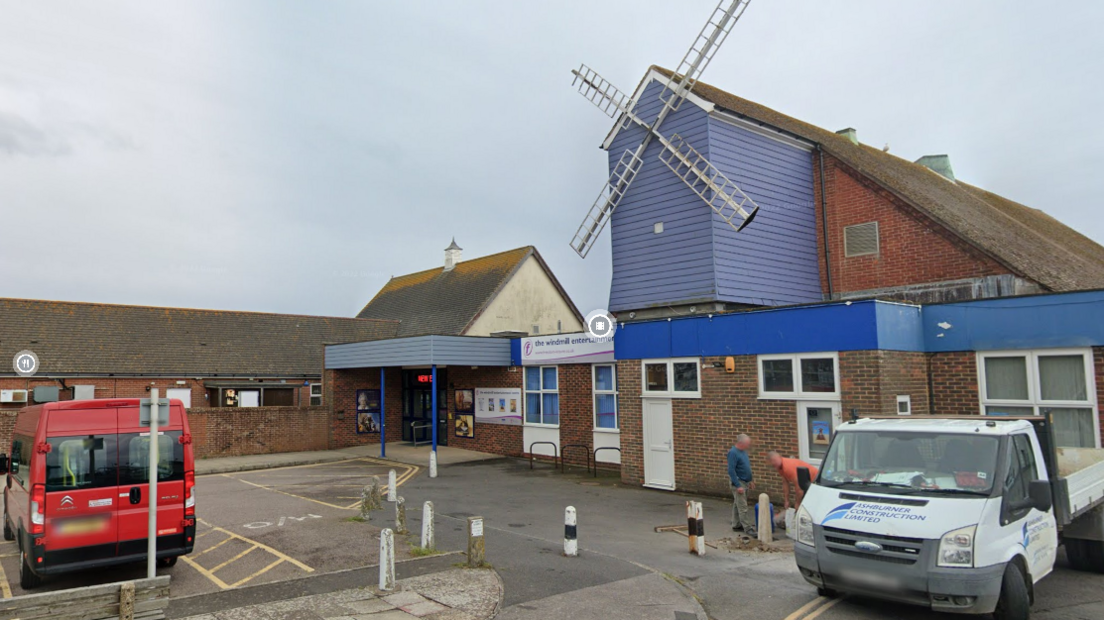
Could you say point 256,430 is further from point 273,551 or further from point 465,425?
point 273,551

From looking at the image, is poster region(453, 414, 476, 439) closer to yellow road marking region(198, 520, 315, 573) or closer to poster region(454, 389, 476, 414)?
poster region(454, 389, 476, 414)

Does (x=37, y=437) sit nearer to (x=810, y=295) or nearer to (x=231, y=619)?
(x=231, y=619)

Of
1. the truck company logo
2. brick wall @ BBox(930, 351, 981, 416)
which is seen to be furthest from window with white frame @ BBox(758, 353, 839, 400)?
the truck company logo

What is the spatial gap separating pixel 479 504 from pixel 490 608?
288 inches

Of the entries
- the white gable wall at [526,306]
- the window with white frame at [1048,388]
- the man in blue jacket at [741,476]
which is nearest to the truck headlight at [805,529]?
the man in blue jacket at [741,476]

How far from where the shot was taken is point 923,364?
14.2 metres

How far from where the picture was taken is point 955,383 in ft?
45.2

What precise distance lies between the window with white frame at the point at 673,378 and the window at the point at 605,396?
126 inches

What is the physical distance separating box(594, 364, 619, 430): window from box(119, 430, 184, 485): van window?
12637mm

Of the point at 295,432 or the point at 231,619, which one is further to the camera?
the point at 295,432

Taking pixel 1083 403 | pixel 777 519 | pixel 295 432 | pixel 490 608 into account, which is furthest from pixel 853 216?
pixel 295 432

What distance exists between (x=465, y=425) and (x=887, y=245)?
48.8ft

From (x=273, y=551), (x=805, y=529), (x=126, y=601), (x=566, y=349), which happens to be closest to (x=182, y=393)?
(x=566, y=349)

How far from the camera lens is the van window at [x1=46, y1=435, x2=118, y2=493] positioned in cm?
868
